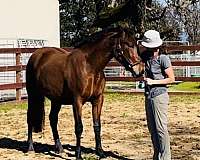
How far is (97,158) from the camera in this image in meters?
7.52

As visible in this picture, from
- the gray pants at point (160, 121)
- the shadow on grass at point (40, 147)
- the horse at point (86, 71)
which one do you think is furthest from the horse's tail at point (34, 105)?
the gray pants at point (160, 121)

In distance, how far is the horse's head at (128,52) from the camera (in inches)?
270

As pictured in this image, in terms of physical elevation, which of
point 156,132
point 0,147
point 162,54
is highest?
point 162,54

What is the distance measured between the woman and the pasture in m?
1.37

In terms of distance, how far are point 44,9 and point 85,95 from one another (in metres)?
14.8

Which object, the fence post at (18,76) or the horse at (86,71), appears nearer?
the horse at (86,71)

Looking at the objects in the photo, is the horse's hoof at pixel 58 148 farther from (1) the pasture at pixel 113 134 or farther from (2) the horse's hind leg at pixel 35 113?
(2) the horse's hind leg at pixel 35 113

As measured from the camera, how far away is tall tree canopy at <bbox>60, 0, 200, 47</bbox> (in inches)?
1034

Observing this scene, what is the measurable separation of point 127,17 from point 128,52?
66.4 ft

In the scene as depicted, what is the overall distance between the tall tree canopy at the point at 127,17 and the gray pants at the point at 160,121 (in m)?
4.03

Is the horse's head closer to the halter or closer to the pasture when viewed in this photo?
the halter

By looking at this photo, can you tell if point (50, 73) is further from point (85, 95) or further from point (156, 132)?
point (156, 132)

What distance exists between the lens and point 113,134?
31.5 ft

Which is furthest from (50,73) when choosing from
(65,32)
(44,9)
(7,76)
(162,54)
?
(65,32)
